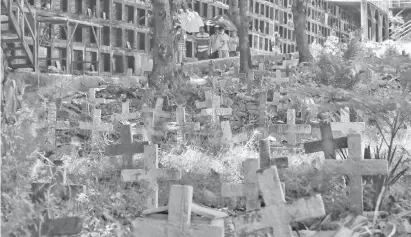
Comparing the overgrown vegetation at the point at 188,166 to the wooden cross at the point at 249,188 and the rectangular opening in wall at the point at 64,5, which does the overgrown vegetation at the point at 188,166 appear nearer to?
the wooden cross at the point at 249,188

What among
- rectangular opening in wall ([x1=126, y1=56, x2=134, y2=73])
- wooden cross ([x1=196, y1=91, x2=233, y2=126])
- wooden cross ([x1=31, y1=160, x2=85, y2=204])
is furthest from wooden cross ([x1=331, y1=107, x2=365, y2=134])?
rectangular opening in wall ([x1=126, y1=56, x2=134, y2=73])

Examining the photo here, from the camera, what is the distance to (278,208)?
6.85 meters

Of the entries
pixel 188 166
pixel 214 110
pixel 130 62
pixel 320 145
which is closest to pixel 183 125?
pixel 214 110

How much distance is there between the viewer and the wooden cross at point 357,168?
8.55 metres

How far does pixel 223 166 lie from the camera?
12.0 metres

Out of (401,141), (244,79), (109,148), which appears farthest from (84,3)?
(109,148)

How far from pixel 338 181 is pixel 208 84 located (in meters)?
12.1

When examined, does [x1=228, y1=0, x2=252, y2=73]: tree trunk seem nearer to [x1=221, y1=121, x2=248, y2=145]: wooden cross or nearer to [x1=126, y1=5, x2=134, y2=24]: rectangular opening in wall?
[x1=221, y1=121, x2=248, y2=145]: wooden cross

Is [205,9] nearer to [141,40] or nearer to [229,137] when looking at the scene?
[141,40]

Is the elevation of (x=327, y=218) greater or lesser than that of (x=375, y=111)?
lesser

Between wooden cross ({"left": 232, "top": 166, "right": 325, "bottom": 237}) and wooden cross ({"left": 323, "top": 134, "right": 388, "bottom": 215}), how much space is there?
177 cm

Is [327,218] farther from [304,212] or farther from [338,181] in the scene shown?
[304,212]

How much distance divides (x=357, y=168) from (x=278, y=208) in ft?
6.15

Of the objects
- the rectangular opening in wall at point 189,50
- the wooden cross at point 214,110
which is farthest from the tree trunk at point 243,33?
the rectangular opening in wall at point 189,50
